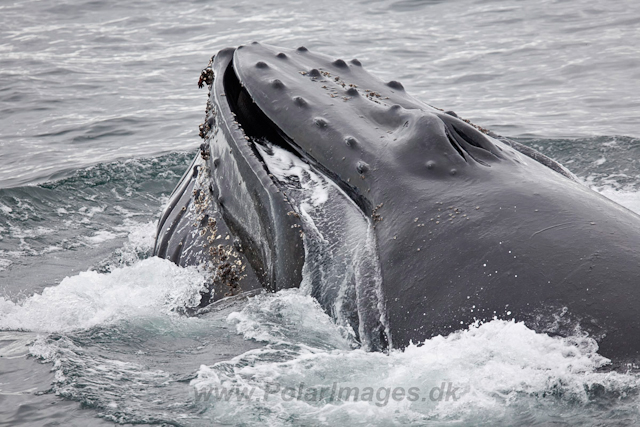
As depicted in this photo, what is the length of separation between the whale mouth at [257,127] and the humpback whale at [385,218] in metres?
0.01

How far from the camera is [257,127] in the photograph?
18.3ft

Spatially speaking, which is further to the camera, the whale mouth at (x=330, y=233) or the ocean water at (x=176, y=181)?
the whale mouth at (x=330, y=233)

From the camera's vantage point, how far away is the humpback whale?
3.83 m

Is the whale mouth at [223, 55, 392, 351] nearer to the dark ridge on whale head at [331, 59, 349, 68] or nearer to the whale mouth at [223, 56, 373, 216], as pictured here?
the whale mouth at [223, 56, 373, 216]

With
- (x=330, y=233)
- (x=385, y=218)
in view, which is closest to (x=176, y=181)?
(x=330, y=233)

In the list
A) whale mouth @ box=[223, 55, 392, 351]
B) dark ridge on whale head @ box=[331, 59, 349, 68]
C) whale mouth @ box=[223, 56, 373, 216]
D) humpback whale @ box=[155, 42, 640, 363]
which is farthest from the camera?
dark ridge on whale head @ box=[331, 59, 349, 68]

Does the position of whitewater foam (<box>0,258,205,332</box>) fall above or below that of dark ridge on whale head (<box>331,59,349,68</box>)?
below

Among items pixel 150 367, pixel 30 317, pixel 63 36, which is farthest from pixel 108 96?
pixel 150 367

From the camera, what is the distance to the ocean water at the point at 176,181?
3.86 metres

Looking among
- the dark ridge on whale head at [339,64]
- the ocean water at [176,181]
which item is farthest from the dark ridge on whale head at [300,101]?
the ocean water at [176,181]

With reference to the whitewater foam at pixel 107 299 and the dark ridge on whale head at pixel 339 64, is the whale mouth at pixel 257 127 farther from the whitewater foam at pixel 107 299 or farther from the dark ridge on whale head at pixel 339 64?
the whitewater foam at pixel 107 299

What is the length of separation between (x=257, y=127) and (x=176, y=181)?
223 inches

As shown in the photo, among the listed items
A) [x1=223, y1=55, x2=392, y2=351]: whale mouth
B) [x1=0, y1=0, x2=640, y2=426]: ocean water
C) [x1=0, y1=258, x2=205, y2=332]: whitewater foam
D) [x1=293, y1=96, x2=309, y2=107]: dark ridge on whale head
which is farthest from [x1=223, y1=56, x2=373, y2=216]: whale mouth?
[x1=0, y1=258, x2=205, y2=332]: whitewater foam

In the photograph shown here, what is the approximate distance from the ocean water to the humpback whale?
149 millimetres
